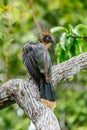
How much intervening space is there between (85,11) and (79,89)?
4.76ft

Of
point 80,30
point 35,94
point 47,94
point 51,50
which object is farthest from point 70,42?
point 51,50

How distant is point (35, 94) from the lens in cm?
416

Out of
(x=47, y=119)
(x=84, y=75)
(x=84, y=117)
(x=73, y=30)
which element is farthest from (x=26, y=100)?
(x=84, y=75)

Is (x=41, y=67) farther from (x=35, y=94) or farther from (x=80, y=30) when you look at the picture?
(x=80, y=30)

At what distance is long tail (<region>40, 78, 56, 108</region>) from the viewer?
162 inches

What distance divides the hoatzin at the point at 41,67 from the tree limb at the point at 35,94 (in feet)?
0.19

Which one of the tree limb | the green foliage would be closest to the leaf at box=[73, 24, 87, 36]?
the green foliage

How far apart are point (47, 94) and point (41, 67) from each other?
253mm

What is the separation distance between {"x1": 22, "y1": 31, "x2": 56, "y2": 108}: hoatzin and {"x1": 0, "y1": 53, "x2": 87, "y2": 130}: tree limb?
2.3 inches

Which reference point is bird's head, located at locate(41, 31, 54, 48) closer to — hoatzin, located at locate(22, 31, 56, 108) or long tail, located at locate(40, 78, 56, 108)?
hoatzin, located at locate(22, 31, 56, 108)

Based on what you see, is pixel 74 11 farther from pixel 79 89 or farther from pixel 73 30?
pixel 73 30

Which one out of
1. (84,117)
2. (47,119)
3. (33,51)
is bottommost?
(84,117)

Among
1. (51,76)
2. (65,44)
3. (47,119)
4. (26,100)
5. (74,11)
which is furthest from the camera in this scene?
(74,11)

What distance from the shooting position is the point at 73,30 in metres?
4.70
